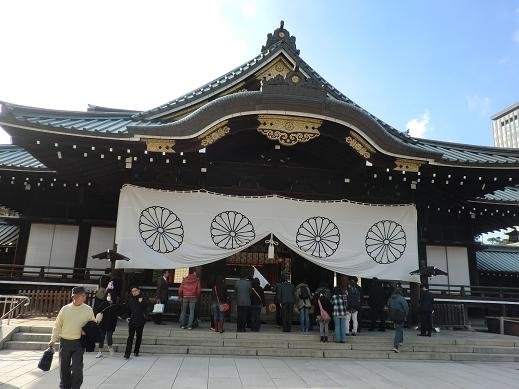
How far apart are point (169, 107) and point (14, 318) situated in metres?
6.86

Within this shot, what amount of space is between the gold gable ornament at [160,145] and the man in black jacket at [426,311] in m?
7.48

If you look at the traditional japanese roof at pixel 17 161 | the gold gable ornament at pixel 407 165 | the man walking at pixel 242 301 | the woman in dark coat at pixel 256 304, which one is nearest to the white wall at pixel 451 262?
the gold gable ornament at pixel 407 165

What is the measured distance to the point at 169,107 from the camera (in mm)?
12008

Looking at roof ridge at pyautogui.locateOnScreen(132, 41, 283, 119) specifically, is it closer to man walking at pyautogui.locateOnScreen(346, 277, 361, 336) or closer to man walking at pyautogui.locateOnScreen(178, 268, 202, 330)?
man walking at pyautogui.locateOnScreen(178, 268, 202, 330)

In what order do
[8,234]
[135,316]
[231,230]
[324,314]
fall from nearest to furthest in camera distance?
[135,316] < [324,314] < [231,230] < [8,234]

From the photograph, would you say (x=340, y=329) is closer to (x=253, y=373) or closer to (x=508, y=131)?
(x=253, y=373)

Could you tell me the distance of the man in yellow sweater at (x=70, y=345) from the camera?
4973 millimetres

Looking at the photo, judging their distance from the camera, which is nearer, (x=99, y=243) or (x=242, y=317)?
(x=242, y=317)

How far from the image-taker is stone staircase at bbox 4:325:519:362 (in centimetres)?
873

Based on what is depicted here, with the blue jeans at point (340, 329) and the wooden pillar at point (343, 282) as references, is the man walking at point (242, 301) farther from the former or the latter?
the wooden pillar at point (343, 282)

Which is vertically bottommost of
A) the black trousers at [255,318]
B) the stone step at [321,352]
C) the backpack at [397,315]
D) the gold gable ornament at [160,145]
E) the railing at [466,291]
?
the stone step at [321,352]

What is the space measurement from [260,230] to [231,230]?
31.0 inches

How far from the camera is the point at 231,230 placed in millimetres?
10836

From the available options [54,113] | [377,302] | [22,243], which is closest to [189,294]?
[377,302]
